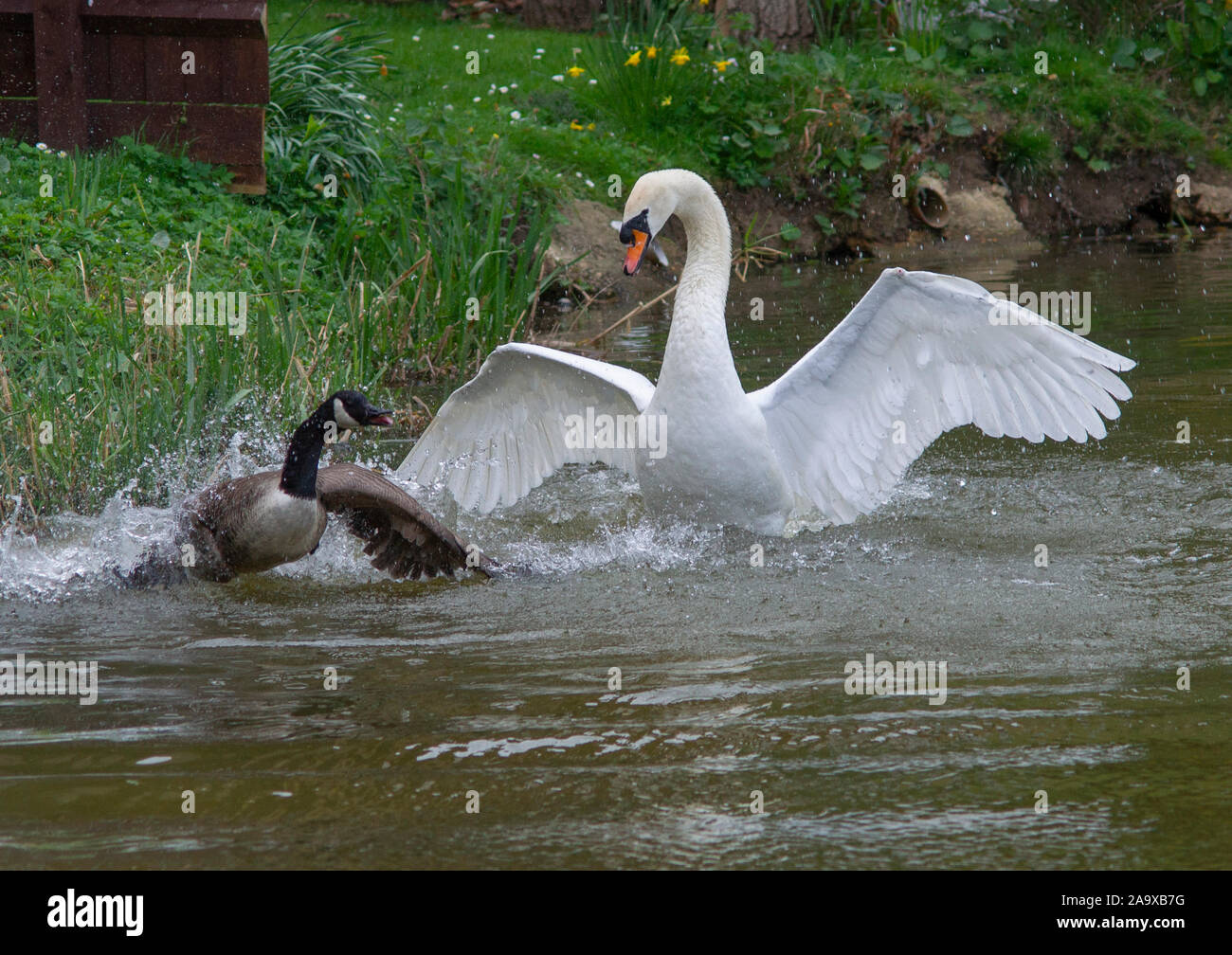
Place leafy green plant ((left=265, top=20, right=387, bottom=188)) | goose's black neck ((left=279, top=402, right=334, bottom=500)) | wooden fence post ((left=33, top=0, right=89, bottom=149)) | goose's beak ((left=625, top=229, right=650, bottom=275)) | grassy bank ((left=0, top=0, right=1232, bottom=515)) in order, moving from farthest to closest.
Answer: leafy green plant ((left=265, top=20, right=387, bottom=188)) → wooden fence post ((left=33, top=0, right=89, bottom=149)) → grassy bank ((left=0, top=0, right=1232, bottom=515)) → goose's beak ((left=625, top=229, right=650, bottom=275)) → goose's black neck ((left=279, top=402, right=334, bottom=500))

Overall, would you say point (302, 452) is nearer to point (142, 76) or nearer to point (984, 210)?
point (142, 76)

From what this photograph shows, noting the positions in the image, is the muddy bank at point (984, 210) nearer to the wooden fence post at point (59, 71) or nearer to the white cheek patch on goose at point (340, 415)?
the wooden fence post at point (59, 71)

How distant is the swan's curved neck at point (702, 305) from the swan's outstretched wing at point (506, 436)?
2.07 ft

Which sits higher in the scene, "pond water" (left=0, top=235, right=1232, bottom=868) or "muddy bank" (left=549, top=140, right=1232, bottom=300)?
"muddy bank" (left=549, top=140, right=1232, bottom=300)

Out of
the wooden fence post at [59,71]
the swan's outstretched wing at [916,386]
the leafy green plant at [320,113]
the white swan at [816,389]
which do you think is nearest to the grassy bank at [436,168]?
the leafy green plant at [320,113]

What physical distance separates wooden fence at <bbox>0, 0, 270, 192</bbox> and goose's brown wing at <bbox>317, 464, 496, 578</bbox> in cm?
504

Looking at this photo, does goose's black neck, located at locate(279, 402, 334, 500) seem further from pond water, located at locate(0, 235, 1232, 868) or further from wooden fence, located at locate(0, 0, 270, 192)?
wooden fence, located at locate(0, 0, 270, 192)

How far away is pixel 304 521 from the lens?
490 centimetres

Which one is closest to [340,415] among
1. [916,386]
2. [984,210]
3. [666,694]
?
[666,694]

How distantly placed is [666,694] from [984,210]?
10540 millimetres

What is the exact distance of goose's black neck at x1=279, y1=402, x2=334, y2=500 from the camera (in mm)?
4891

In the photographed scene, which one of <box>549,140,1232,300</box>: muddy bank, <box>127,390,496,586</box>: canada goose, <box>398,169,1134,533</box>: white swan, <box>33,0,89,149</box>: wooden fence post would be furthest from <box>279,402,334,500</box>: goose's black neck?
<box>549,140,1232,300</box>: muddy bank

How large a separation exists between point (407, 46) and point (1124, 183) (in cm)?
732

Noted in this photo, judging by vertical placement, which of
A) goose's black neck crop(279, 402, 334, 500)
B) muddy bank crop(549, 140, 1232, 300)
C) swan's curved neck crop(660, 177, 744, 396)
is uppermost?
muddy bank crop(549, 140, 1232, 300)
